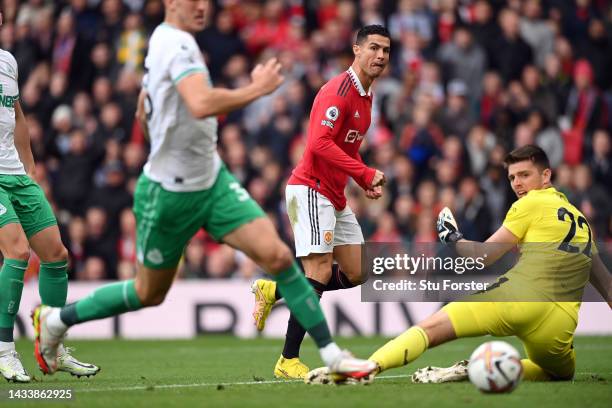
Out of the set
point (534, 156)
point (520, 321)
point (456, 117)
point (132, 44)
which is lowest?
point (520, 321)

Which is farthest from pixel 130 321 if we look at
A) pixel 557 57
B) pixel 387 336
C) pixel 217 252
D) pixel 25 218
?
pixel 557 57

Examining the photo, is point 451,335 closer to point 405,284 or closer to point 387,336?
point 405,284

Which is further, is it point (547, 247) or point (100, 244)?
point (100, 244)

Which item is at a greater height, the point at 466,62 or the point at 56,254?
the point at 466,62

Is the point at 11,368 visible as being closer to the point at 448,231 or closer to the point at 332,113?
the point at 332,113

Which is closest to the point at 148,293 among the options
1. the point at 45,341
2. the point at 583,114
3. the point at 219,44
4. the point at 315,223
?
the point at 45,341

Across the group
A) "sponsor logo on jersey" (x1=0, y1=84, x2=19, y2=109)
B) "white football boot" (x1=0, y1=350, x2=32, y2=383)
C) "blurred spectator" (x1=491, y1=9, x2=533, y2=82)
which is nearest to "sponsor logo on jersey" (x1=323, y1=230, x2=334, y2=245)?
"white football boot" (x1=0, y1=350, x2=32, y2=383)

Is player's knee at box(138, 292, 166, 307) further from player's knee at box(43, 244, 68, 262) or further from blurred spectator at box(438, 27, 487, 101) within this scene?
blurred spectator at box(438, 27, 487, 101)

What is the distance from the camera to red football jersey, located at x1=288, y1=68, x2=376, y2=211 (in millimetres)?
9633

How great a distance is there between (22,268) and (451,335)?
12.0 ft

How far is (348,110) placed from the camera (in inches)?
387

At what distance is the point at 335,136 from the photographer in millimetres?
9828

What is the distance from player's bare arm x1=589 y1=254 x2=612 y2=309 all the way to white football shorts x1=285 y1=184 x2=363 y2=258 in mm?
2233

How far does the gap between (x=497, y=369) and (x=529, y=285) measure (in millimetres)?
1007
